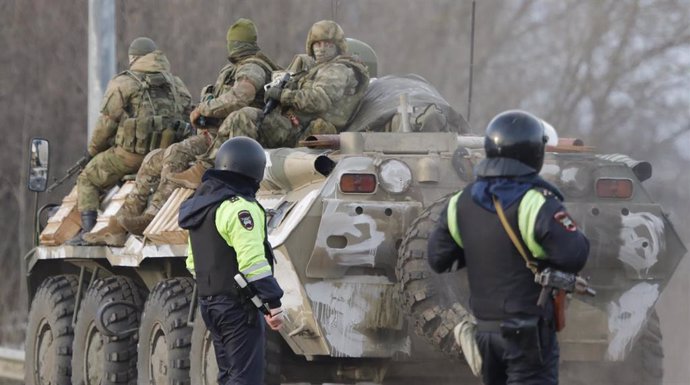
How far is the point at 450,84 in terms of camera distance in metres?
24.3

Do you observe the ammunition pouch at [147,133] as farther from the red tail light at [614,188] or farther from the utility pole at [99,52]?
the red tail light at [614,188]

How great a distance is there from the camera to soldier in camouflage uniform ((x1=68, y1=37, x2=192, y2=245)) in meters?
15.4

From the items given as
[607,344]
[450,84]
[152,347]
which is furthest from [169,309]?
[450,84]

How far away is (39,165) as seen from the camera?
15.9 meters

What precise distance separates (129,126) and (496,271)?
773cm

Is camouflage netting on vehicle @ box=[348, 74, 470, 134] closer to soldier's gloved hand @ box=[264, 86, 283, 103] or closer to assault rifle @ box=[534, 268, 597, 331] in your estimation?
soldier's gloved hand @ box=[264, 86, 283, 103]

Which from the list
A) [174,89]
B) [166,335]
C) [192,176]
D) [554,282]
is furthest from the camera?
[174,89]

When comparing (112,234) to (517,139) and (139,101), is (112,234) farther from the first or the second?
(517,139)

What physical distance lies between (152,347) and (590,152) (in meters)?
3.60

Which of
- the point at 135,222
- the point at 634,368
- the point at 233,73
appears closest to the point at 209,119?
the point at 233,73

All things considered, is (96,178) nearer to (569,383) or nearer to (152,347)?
(152,347)

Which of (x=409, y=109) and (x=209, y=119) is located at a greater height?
(x=409, y=109)

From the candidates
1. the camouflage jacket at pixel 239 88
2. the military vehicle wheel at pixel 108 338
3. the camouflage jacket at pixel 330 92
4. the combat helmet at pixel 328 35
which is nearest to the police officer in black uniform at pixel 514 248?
the camouflage jacket at pixel 330 92

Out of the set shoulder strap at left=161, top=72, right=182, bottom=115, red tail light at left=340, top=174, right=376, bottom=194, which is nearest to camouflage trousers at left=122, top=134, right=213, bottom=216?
shoulder strap at left=161, top=72, right=182, bottom=115
